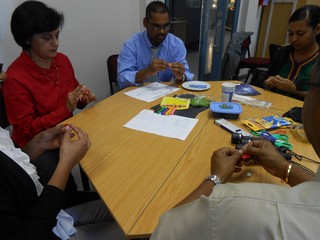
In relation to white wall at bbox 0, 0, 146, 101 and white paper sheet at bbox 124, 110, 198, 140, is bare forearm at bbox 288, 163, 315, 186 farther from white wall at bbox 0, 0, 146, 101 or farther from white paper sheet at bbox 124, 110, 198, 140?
white wall at bbox 0, 0, 146, 101

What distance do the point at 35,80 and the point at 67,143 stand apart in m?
0.67

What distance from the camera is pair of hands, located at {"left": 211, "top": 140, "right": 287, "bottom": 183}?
0.87 metres

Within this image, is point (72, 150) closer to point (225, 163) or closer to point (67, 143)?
point (67, 143)

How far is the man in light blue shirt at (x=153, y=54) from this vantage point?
1.91m

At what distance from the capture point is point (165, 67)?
1.82 metres

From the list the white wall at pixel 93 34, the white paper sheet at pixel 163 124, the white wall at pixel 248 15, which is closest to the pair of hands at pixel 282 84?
the white paper sheet at pixel 163 124

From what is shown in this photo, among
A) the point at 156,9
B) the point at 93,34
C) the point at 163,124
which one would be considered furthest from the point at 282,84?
the point at 93,34

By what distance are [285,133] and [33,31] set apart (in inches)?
58.5

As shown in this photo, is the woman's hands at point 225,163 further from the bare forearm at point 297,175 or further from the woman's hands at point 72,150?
the woman's hands at point 72,150

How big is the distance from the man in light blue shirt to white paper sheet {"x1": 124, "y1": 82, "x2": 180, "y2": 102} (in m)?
0.10

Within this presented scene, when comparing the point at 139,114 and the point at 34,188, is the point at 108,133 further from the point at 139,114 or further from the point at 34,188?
the point at 34,188

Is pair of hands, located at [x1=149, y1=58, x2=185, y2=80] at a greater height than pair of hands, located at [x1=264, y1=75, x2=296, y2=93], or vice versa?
pair of hands, located at [x1=149, y1=58, x2=185, y2=80]

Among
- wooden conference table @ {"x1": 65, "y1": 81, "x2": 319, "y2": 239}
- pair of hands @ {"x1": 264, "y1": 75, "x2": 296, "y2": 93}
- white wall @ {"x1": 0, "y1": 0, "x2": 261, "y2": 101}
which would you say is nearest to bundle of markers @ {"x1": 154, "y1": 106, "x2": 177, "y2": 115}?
wooden conference table @ {"x1": 65, "y1": 81, "x2": 319, "y2": 239}

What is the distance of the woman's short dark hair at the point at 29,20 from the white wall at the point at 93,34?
0.67 m
